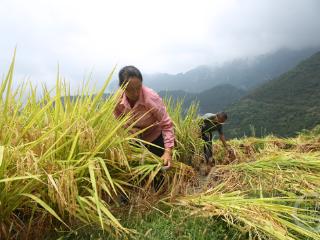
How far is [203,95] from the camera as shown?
111m

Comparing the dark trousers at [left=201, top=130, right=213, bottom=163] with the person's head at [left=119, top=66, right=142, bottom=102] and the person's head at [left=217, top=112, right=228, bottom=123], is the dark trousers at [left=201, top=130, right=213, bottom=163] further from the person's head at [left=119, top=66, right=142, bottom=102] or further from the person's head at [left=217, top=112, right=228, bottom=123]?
the person's head at [left=119, top=66, right=142, bottom=102]

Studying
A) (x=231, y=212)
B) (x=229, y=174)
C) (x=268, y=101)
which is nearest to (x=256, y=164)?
(x=229, y=174)

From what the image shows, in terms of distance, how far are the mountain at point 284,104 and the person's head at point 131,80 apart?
25.3 metres

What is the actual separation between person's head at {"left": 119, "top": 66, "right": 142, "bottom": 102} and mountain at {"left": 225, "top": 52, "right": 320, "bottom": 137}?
2534cm

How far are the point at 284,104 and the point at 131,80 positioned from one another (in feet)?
173

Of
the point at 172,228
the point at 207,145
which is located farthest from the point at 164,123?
the point at 207,145

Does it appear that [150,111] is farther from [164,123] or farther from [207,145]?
[207,145]

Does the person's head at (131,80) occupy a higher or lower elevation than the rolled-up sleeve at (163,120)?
higher

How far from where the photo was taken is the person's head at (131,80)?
3.00 metres

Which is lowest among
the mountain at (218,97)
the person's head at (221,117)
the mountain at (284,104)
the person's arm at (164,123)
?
the mountain at (218,97)

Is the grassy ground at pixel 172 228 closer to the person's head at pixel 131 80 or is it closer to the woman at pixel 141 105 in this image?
the woman at pixel 141 105

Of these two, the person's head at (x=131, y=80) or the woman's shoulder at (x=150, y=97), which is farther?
the woman's shoulder at (x=150, y=97)

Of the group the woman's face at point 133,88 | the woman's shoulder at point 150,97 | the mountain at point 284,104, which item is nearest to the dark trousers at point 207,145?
the woman's shoulder at point 150,97

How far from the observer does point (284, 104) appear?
175 ft
